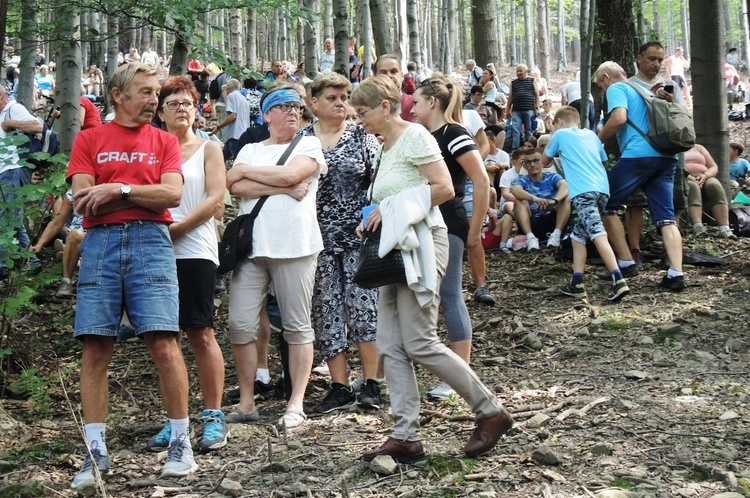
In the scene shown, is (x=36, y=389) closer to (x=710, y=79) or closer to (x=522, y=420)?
(x=522, y=420)

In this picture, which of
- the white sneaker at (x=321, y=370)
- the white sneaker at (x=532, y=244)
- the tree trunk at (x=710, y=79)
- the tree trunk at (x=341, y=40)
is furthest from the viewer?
the tree trunk at (x=341, y=40)

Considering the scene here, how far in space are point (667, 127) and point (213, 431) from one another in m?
4.94

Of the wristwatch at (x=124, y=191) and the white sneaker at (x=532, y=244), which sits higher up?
the wristwatch at (x=124, y=191)

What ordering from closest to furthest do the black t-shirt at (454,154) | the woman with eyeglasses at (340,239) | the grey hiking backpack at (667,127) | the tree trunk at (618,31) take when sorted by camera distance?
the black t-shirt at (454,154), the woman with eyeglasses at (340,239), the grey hiking backpack at (667,127), the tree trunk at (618,31)

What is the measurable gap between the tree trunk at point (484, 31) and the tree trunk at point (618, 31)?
7.02 meters

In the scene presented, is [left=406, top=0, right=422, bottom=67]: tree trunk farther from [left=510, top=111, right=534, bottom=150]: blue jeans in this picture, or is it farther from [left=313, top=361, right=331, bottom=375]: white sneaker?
[left=313, top=361, right=331, bottom=375]: white sneaker

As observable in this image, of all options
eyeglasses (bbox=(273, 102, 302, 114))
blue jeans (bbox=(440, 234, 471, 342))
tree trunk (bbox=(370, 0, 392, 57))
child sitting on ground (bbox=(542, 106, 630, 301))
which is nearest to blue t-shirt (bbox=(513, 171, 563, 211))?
child sitting on ground (bbox=(542, 106, 630, 301))

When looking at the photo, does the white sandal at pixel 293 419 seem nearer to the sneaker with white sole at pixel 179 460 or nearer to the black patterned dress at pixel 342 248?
the black patterned dress at pixel 342 248

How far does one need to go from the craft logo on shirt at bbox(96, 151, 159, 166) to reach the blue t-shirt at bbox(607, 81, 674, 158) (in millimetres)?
4902

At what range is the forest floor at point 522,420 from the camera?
163 inches

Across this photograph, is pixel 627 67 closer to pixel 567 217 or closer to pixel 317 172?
pixel 567 217

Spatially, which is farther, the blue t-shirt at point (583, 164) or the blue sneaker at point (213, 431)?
the blue t-shirt at point (583, 164)

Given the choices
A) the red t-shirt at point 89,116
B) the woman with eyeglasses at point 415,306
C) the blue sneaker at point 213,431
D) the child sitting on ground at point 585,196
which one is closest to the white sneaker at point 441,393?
the woman with eyeglasses at point 415,306

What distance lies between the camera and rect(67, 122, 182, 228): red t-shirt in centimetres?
436
